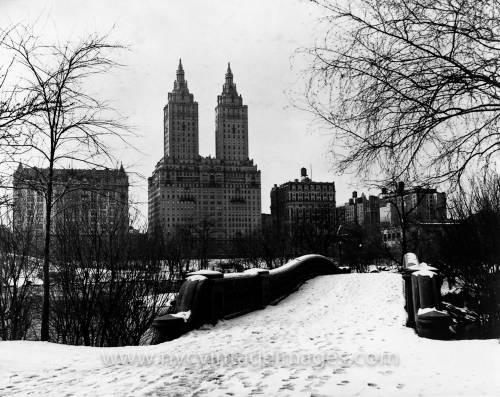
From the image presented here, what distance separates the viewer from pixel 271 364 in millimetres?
7160

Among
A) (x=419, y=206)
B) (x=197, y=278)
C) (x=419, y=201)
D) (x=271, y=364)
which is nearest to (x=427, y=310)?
(x=271, y=364)

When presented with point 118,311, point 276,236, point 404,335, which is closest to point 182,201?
point 276,236

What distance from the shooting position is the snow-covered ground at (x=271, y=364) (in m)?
5.83

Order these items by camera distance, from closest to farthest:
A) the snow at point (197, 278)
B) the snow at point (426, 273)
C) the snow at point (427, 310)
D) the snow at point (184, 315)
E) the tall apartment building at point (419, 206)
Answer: the tall apartment building at point (419, 206)
the snow at point (427, 310)
the snow at point (426, 273)
the snow at point (184, 315)
the snow at point (197, 278)

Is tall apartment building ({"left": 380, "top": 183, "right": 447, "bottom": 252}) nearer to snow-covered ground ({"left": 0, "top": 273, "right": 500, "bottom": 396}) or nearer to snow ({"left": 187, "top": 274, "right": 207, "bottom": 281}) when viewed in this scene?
snow-covered ground ({"left": 0, "top": 273, "right": 500, "bottom": 396})

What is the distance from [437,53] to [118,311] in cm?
1590

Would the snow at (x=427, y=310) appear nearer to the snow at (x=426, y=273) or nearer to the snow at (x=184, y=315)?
the snow at (x=426, y=273)

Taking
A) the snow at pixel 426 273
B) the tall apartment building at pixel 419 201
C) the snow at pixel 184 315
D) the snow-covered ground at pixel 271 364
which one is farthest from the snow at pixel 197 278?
the snow at pixel 426 273

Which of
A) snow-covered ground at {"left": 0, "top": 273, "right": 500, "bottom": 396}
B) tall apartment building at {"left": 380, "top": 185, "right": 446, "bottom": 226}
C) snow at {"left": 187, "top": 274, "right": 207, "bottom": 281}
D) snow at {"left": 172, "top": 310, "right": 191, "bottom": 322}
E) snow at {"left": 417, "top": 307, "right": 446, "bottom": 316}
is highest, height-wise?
tall apartment building at {"left": 380, "top": 185, "right": 446, "bottom": 226}

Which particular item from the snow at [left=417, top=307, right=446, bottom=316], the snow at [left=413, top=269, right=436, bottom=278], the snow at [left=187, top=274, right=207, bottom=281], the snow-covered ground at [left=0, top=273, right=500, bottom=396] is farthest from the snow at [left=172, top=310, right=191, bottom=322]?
the snow at [left=413, top=269, right=436, bottom=278]

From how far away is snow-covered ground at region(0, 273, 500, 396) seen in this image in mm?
5832

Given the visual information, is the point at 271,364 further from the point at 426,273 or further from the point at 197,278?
the point at 426,273

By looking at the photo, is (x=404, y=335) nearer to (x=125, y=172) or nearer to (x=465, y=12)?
(x=465, y=12)

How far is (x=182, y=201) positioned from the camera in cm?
17575
